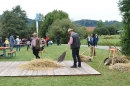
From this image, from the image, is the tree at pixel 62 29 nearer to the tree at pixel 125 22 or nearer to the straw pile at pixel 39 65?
the tree at pixel 125 22

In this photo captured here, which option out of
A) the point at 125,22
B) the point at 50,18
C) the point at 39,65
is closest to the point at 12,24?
the point at 125,22

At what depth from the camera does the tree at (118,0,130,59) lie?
52.1 feet

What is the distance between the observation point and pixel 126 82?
8.01 m

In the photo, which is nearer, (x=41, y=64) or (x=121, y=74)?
(x=121, y=74)

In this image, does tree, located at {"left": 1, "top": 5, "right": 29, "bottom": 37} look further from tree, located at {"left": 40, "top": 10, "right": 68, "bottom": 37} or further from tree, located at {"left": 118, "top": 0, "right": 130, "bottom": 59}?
tree, located at {"left": 40, "top": 10, "right": 68, "bottom": 37}

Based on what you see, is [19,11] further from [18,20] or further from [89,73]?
[89,73]

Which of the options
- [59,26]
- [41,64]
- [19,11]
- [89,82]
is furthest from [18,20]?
[89,82]

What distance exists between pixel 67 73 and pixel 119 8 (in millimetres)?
8311

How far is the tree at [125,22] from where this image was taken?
15883 millimetres

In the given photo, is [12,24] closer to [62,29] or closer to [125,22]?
[62,29]

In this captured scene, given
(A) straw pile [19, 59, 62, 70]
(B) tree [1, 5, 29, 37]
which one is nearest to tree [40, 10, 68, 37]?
(B) tree [1, 5, 29, 37]

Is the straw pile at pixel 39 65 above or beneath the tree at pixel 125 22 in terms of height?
beneath

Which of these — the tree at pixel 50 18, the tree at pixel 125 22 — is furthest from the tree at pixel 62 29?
the tree at pixel 125 22

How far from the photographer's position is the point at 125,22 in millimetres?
16109
